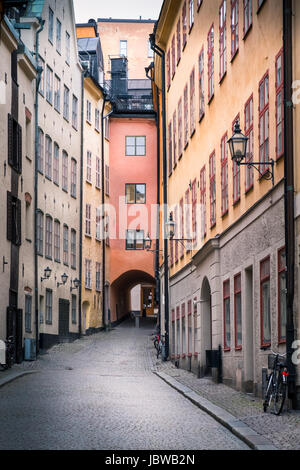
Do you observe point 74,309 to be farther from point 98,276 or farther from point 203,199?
point 203,199

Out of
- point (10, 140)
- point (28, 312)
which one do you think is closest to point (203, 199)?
point (10, 140)

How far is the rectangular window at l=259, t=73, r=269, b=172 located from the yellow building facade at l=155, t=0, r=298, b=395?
0.8 inches

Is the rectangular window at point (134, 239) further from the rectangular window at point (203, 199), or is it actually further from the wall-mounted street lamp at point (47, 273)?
the rectangular window at point (203, 199)

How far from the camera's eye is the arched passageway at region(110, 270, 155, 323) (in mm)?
61188

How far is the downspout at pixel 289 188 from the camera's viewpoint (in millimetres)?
16156

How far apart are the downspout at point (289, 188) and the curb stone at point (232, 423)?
4.25ft

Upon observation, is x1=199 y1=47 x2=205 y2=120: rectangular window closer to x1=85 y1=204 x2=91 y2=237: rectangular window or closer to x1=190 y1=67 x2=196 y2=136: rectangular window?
x1=190 y1=67 x2=196 y2=136: rectangular window

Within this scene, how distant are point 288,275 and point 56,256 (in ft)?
95.5

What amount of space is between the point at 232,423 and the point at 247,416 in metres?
1.31

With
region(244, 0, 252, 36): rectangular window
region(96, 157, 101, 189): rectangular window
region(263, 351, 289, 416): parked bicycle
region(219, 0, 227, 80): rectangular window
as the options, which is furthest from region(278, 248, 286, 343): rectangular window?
region(96, 157, 101, 189): rectangular window

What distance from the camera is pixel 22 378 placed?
2662 centimetres

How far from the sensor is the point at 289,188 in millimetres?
16578

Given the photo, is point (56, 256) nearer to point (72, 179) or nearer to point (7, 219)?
point (72, 179)

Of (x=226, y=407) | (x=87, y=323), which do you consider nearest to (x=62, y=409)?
(x=226, y=407)
